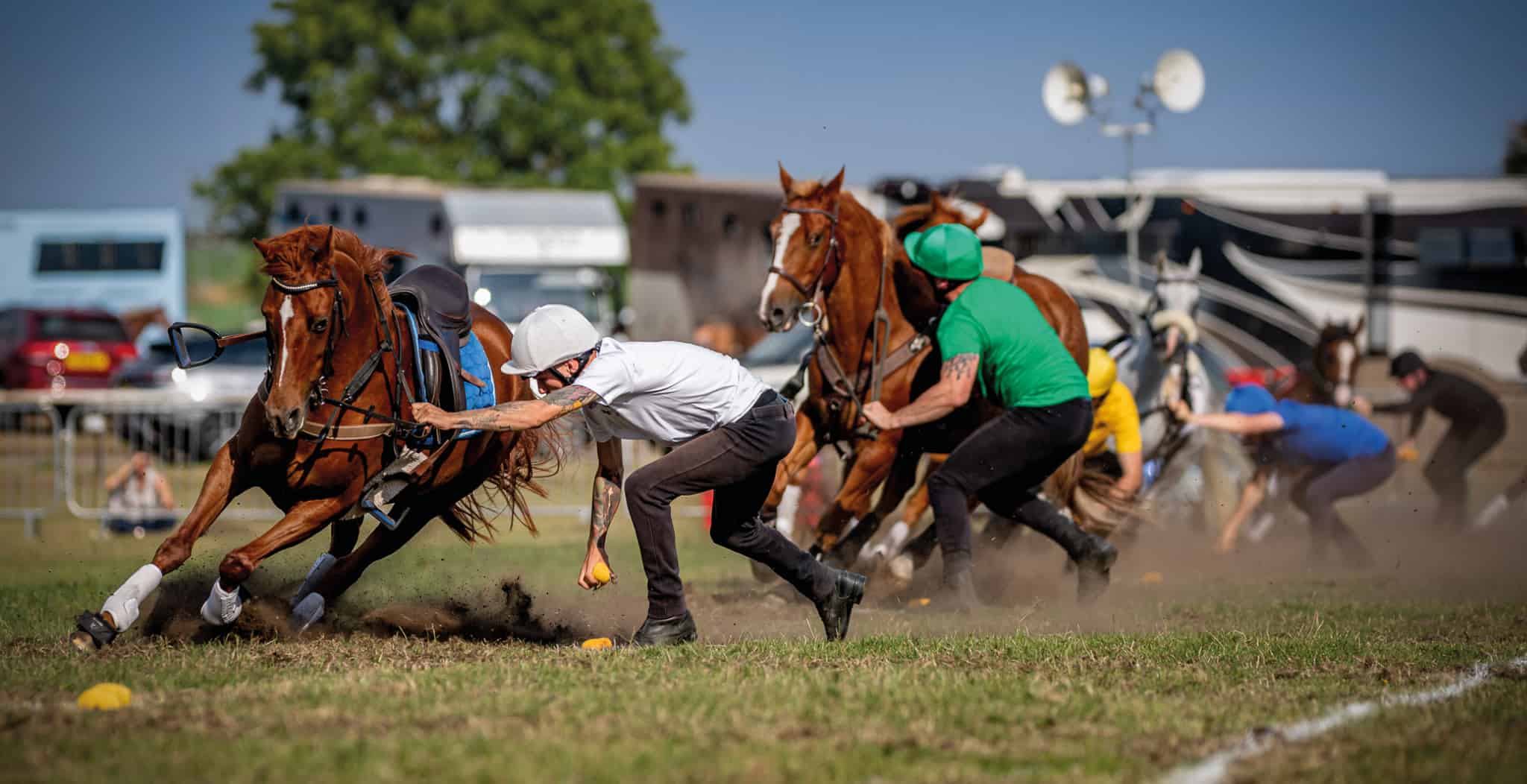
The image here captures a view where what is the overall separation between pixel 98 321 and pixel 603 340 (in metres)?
22.2

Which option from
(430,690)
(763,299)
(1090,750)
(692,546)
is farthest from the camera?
(692,546)

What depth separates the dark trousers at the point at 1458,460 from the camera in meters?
13.2

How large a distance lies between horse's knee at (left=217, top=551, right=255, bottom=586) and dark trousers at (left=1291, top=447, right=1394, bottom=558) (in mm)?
8116

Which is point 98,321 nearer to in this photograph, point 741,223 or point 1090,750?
point 741,223

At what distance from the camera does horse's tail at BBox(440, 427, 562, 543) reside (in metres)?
7.45

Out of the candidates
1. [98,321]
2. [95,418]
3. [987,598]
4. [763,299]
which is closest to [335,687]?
[763,299]

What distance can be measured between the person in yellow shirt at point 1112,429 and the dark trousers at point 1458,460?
16.3 ft

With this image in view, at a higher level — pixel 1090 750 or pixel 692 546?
pixel 1090 750

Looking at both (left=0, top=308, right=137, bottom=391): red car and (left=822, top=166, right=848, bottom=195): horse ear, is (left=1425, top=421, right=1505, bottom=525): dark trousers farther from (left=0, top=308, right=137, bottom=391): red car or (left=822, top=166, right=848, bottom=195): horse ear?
(left=0, top=308, right=137, bottom=391): red car

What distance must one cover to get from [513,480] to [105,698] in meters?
2.85

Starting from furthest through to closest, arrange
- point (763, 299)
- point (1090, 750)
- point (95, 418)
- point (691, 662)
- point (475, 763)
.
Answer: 1. point (95, 418)
2. point (763, 299)
3. point (691, 662)
4. point (1090, 750)
5. point (475, 763)

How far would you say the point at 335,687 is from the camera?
5.17 metres

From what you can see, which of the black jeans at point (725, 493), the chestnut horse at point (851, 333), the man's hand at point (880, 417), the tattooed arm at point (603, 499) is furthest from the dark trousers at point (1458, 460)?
the tattooed arm at point (603, 499)

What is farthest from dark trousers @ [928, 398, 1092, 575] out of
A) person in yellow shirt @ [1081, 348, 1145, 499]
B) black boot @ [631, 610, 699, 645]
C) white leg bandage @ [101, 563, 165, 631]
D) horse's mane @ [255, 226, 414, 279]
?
white leg bandage @ [101, 563, 165, 631]
